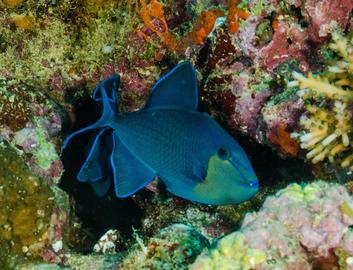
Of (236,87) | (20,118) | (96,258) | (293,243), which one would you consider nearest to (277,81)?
(236,87)

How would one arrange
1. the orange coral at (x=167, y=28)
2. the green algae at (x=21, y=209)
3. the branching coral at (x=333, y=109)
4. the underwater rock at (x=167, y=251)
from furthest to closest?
the orange coral at (x=167, y=28), the green algae at (x=21, y=209), the underwater rock at (x=167, y=251), the branching coral at (x=333, y=109)

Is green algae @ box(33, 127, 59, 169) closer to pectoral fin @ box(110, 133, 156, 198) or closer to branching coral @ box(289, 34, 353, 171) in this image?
pectoral fin @ box(110, 133, 156, 198)

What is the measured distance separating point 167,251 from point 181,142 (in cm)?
67

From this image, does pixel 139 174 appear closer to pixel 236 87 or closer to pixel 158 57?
pixel 236 87

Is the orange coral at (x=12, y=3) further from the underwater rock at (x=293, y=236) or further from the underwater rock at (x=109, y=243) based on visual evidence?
the underwater rock at (x=293, y=236)

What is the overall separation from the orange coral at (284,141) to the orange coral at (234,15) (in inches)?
32.1

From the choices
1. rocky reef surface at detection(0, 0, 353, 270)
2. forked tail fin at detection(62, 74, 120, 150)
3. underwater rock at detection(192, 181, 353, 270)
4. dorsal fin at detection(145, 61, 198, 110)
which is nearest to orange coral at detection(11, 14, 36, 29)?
rocky reef surface at detection(0, 0, 353, 270)

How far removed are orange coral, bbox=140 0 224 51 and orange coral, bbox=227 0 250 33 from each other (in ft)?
0.60

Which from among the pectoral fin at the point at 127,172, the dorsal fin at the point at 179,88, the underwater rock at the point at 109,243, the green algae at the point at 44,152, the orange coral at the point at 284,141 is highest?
the dorsal fin at the point at 179,88

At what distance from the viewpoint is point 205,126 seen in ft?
7.22

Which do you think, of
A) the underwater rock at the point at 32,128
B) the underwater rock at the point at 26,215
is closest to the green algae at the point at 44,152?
the underwater rock at the point at 32,128

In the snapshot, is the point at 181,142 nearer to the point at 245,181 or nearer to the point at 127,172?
the point at 245,181

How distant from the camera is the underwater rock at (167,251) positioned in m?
2.40

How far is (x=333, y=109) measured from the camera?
7.57 ft
